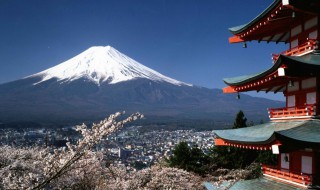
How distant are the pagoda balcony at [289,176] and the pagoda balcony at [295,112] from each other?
1509mm

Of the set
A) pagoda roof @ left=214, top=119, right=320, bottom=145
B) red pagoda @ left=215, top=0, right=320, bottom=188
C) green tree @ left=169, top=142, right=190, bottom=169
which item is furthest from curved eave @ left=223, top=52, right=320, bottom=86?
green tree @ left=169, top=142, right=190, bottom=169

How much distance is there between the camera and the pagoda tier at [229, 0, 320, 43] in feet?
30.6

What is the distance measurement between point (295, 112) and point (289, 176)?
5.69 feet

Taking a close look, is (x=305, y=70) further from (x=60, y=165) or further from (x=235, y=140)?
(x=60, y=165)

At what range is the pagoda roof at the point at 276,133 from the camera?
8.43 metres

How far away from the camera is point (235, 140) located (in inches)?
422

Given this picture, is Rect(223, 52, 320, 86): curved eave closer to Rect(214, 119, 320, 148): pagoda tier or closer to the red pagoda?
the red pagoda

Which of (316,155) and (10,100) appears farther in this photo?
(10,100)

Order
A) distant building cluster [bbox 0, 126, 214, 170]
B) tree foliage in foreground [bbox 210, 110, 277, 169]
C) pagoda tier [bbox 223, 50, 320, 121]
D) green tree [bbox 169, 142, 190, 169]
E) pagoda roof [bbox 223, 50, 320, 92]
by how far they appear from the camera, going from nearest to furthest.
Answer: pagoda roof [bbox 223, 50, 320, 92] → pagoda tier [bbox 223, 50, 320, 121] → distant building cluster [bbox 0, 126, 214, 170] → tree foliage in foreground [bbox 210, 110, 277, 169] → green tree [bbox 169, 142, 190, 169]

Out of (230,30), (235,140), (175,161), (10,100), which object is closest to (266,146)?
(235,140)

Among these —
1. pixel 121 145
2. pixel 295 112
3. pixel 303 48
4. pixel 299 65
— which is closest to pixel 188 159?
pixel 295 112

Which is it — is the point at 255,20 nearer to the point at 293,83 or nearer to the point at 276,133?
the point at 293,83

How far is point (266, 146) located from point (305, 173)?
58.5 inches

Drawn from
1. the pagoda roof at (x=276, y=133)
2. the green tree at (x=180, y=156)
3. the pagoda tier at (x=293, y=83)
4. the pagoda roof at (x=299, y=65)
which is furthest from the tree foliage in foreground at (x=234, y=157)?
the pagoda roof at (x=299, y=65)
